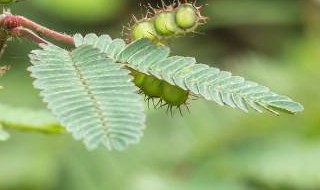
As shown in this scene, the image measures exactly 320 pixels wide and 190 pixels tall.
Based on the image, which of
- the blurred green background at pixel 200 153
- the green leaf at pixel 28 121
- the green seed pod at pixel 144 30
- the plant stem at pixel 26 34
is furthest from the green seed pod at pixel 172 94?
the blurred green background at pixel 200 153

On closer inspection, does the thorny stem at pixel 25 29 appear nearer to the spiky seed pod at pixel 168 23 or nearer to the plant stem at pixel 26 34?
the plant stem at pixel 26 34

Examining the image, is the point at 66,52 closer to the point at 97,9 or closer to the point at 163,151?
the point at 163,151

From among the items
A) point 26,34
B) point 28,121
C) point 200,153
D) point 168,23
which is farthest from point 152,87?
point 200,153

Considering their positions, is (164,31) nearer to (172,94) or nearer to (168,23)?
(168,23)

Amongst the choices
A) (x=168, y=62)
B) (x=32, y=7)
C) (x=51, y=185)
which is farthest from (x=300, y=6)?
(x=168, y=62)

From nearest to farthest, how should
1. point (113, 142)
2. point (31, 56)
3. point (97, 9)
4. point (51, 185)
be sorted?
1. point (113, 142)
2. point (31, 56)
3. point (51, 185)
4. point (97, 9)

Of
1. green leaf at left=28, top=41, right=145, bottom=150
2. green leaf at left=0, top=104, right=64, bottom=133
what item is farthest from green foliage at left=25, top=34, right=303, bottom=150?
green leaf at left=0, top=104, right=64, bottom=133
